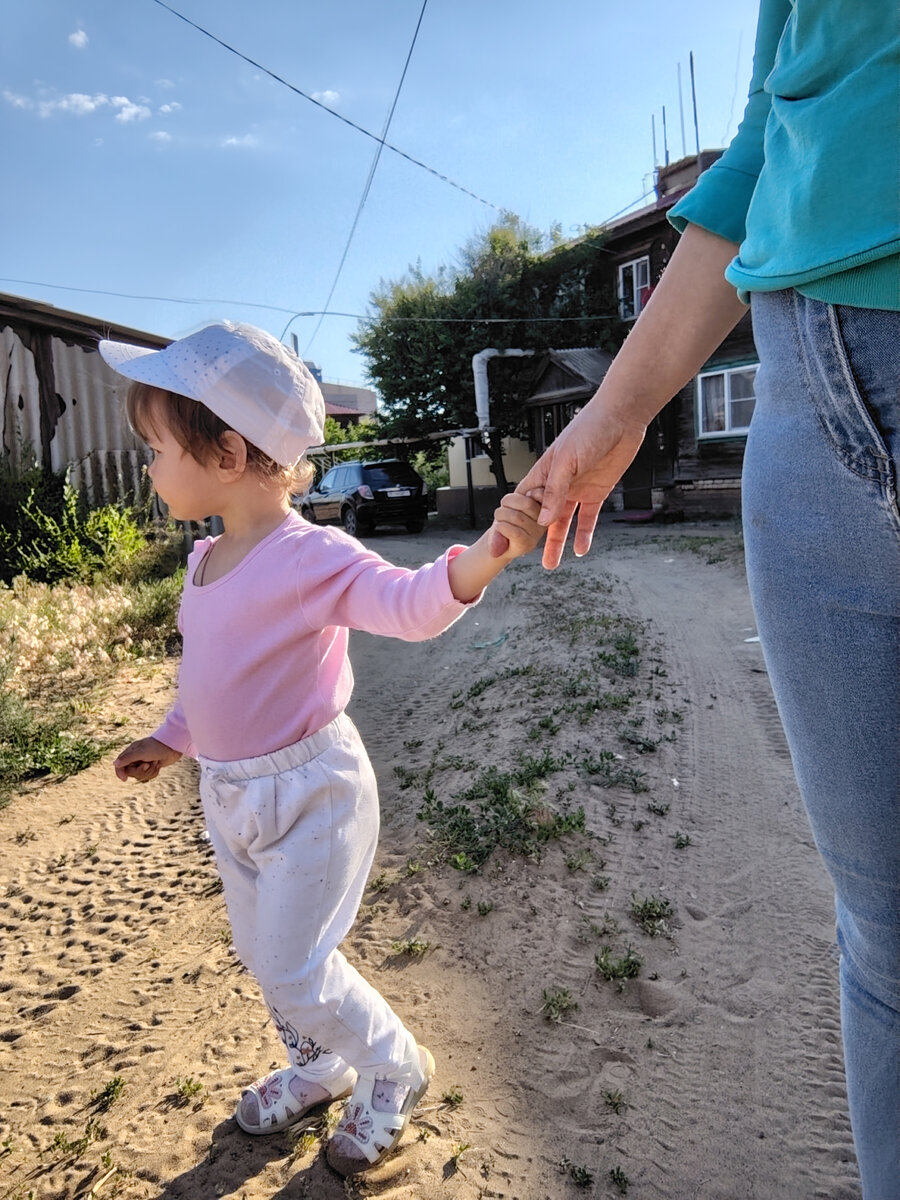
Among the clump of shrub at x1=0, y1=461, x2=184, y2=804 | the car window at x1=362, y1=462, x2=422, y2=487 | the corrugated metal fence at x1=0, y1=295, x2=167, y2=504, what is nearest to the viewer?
the clump of shrub at x1=0, y1=461, x2=184, y2=804

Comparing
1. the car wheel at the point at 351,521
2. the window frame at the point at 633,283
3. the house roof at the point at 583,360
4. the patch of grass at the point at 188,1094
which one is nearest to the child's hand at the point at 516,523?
the patch of grass at the point at 188,1094

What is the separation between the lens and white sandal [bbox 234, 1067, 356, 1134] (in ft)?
6.47

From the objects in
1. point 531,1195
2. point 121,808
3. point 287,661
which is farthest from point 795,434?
point 121,808

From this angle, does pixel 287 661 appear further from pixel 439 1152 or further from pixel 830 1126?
pixel 830 1126

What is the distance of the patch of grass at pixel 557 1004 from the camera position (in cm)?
235

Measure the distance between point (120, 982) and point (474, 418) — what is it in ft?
56.9

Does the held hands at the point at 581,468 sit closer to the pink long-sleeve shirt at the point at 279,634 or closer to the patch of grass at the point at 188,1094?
the pink long-sleeve shirt at the point at 279,634

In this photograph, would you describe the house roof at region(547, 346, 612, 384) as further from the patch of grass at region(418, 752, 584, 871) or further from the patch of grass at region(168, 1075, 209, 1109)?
the patch of grass at region(168, 1075, 209, 1109)

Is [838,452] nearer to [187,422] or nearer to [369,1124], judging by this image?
[187,422]

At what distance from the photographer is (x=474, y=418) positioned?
19125 mm

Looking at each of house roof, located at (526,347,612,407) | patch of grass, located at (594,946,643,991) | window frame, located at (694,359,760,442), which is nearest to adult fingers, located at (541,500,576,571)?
patch of grass, located at (594,946,643,991)

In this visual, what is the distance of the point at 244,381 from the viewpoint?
1751 millimetres

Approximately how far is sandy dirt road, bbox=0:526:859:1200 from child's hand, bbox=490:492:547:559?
1.40m

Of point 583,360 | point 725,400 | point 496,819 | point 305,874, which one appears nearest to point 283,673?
point 305,874
